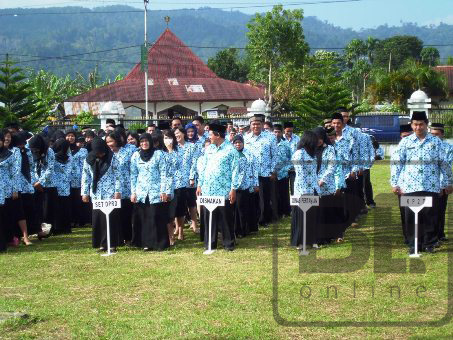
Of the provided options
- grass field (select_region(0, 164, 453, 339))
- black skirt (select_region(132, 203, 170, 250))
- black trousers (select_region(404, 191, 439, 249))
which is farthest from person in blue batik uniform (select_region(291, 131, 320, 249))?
black skirt (select_region(132, 203, 170, 250))

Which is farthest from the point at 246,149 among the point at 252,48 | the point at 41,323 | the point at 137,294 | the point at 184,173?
the point at 252,48

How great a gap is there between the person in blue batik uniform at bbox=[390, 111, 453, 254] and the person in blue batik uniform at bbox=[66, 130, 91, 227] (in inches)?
233

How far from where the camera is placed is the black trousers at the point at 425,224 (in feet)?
31.8

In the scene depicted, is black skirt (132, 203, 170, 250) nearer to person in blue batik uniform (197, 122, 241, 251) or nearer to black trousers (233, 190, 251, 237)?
person in blue batik uniform (197, 122, 241, 251)

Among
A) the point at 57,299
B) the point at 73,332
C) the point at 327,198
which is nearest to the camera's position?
the point at 73,332

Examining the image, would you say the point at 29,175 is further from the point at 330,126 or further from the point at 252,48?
the point at 252,48

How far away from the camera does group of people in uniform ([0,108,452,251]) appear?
10414 millimetres

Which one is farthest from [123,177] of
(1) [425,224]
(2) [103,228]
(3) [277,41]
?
(3) [277,41]

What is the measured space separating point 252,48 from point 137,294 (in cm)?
4739

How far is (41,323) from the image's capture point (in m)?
7.00

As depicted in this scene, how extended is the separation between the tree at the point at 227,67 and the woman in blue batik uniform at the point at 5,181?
241 ft

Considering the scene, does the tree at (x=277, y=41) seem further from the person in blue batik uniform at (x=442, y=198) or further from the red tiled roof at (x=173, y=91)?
the person in blue batik uniform at (x=442, y=198)

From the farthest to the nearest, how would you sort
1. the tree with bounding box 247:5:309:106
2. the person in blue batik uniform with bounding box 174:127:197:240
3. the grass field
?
the tree with bounding box 247:5:309:106
the person in blue batik uniform with bounding box 174:127:197:240
the grass field

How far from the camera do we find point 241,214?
39.7 feet
